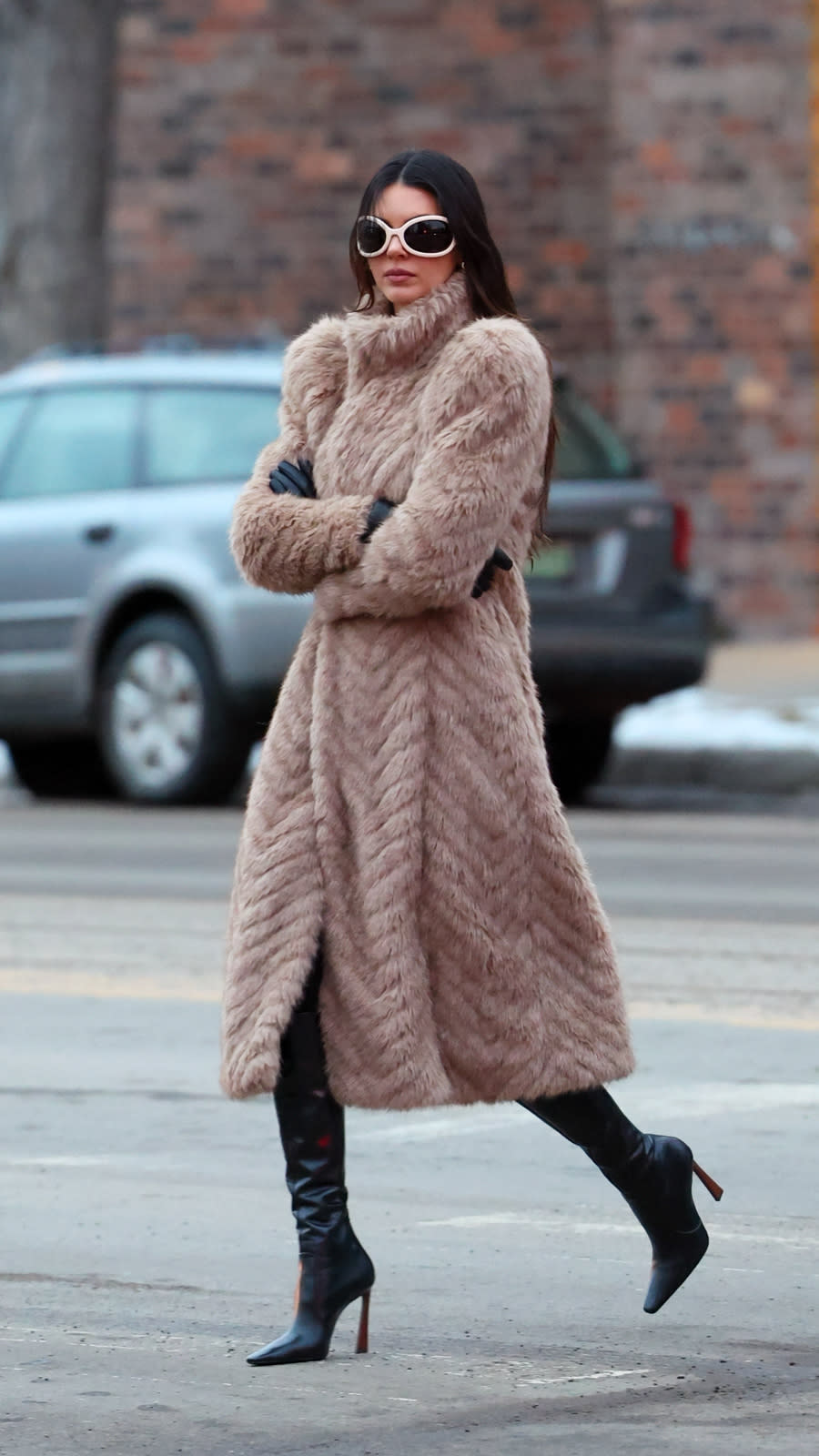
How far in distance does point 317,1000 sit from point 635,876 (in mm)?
5854

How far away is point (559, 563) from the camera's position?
40.8ft

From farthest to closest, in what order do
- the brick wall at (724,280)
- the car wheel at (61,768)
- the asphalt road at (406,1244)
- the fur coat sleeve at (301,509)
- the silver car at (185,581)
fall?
1. the brick wall at (724,280)
2. the car wheel at (61,768)
3. the silver car at (185,581)
4. the fur coat sleeve at (301,509)
5. the asphalt road at (406,1244)

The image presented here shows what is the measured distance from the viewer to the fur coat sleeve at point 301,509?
4367mm

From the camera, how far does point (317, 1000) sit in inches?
170

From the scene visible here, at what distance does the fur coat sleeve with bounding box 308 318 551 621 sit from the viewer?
4262mm

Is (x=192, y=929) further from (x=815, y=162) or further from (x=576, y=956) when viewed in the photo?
(x=815, y=162)

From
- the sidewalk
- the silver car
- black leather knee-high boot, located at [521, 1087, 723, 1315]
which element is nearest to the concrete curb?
the sidewalk

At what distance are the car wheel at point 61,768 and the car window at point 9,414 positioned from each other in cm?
140

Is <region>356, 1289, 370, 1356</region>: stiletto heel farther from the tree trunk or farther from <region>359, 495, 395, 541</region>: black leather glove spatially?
the tree trunk

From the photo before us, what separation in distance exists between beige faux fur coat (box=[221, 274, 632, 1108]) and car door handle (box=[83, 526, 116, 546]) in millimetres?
8296

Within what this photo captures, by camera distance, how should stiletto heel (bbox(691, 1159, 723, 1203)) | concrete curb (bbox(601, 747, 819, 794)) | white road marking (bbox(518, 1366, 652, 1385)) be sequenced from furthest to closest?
concrete curb (bbox(601, 747, 819, 794)) → stiletto heel (bbox(691, 1159, 723, 1203)) → white road marking (bbox(518, 1366, 652, 1385))

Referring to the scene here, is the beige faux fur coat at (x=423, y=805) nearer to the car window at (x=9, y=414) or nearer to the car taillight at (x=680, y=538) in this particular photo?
the car taillight at (x=680, y=538)

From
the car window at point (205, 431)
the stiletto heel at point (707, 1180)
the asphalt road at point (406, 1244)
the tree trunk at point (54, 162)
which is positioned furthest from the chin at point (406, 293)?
the tree trunk at point (54, 162)

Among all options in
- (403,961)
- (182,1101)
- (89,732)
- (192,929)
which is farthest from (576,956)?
(89,732)
